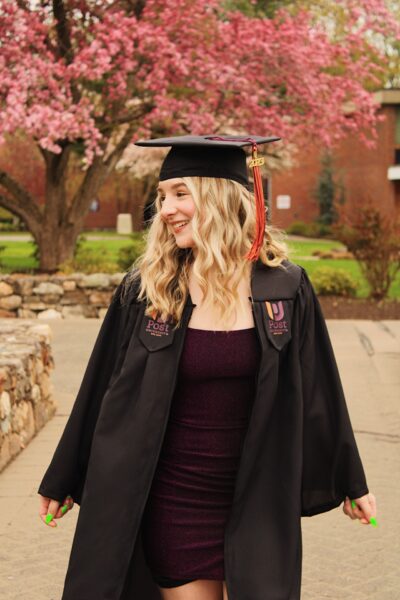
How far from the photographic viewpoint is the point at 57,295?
16344mm

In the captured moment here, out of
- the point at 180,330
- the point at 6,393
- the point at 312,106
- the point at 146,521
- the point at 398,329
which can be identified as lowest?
the point at 398,329

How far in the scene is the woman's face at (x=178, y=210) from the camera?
9.55 ft

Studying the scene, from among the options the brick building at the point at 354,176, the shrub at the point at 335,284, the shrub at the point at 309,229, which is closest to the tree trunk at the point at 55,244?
the shrub at the point at 335,284

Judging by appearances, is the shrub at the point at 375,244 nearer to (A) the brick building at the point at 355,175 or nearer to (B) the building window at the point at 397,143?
(A) the brick building at the point at 355,175

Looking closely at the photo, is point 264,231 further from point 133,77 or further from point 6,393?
point 133,77

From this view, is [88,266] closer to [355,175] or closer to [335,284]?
[335,284]

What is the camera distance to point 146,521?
2.95m

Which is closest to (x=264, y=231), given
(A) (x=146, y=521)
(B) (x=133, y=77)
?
(A) (x=146, y=521)

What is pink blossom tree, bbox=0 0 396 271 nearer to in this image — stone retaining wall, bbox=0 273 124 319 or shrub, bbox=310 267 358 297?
stone retaining wall, bbox=0 273 124 319

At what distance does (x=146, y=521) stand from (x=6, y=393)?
387 cm

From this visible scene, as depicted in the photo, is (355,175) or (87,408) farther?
(355,175)

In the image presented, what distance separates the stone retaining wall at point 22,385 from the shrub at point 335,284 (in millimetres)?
10836

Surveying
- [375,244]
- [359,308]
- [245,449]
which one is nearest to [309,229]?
[375,244]

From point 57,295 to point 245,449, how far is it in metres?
13.7
